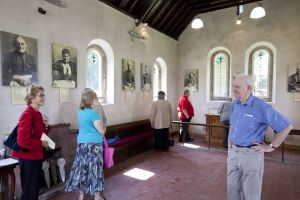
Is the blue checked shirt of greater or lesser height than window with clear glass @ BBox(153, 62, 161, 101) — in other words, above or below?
below

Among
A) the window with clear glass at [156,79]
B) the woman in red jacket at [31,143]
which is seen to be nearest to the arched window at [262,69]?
the window with clear glass at [156,79]

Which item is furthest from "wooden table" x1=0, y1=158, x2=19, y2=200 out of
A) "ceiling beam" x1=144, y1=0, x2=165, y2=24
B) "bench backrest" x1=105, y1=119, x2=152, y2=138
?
"ceiling beam" x1=144, y1=0, x2=165, y2=24

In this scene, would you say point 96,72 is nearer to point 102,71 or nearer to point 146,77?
point 102,71

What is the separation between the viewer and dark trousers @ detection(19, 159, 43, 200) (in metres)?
2.56

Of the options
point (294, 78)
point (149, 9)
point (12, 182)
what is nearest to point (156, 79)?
point (149, 9)

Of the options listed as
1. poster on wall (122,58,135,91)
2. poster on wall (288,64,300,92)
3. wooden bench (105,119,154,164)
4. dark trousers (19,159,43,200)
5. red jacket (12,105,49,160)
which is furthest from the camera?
poster on wall (288,64,300,92)

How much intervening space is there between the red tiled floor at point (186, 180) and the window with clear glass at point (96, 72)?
1955 mm

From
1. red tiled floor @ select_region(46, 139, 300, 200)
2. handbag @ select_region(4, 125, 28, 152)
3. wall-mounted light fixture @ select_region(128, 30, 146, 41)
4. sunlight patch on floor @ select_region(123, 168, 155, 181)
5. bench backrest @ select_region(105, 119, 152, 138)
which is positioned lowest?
red tiled floor @ select_region(46, 139, 300, 200)

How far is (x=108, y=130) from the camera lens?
5.65m

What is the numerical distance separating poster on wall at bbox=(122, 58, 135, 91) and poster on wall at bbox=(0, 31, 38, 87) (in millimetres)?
2582

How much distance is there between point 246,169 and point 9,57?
144 inches

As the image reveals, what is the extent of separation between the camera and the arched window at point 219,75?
27.7ft

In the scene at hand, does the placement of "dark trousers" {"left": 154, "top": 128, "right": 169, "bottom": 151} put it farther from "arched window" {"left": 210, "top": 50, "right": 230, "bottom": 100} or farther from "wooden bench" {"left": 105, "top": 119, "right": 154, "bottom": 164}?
"arched window" {"left": 210, "top": 50, "right": 230, "bottom": 100}

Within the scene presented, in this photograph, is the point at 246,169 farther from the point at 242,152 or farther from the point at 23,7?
the point at 23,7
